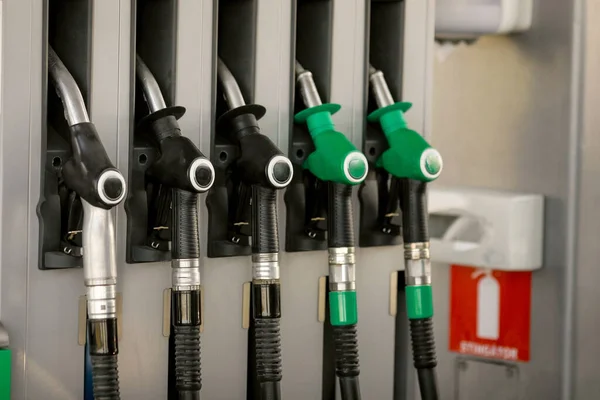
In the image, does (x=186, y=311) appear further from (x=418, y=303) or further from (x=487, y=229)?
(x=487, y=229)

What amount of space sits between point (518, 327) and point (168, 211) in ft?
3.30

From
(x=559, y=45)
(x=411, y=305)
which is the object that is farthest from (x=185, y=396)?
(x=559, y=45)

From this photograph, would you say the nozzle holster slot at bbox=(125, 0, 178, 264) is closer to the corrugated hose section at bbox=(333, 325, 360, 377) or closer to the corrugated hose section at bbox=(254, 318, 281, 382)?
the corrugated hose section at bbox=(254, 318, 281, 382)

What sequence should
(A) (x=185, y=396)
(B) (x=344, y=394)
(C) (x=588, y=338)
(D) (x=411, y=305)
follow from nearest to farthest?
1. (A) (x=185, y=396)
2. (B) (x=344, y=394)
3. (D) (x=411, y=305)
4. (C) (x=588, y=338)

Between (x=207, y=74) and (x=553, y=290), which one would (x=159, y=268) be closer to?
(x=207, y=74)

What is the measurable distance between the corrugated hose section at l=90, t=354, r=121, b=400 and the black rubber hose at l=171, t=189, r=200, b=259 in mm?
171

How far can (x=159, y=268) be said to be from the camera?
5.03 ft

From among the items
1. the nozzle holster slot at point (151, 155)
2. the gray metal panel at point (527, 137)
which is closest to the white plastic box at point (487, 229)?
the gray metal panel at point (527, 137)

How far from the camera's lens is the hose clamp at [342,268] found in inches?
64.0

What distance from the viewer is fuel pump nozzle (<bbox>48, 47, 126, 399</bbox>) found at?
1.35 m

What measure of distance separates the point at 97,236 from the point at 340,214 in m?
0.40

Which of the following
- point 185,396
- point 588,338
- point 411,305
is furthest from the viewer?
point 588,338

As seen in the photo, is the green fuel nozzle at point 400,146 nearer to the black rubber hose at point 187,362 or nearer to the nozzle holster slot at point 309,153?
the nozzle holster slot at point 309,153

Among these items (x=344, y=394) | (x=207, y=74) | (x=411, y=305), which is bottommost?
(x=344, y=394)
